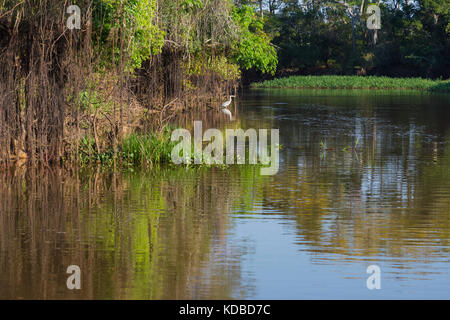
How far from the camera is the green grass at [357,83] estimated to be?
78.8m

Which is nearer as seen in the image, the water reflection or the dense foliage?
the water reflection

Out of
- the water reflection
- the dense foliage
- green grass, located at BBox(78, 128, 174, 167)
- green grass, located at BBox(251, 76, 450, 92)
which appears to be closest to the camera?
the water reflection

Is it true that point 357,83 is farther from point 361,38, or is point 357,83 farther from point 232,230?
point 232,230

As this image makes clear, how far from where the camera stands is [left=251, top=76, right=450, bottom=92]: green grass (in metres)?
78.8

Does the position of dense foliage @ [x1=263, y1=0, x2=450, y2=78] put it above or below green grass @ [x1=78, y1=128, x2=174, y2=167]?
above

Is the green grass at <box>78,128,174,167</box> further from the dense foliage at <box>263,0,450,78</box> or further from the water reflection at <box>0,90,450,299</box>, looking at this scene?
the dense foliage at <box>263,0,450,78</box>

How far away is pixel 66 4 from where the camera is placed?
16.0 m

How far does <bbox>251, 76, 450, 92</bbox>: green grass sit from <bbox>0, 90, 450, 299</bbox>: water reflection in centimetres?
6116

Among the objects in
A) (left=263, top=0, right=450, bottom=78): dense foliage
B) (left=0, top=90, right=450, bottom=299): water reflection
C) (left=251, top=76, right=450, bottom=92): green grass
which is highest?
(left=263, top=0, right=450, bottom=78): dense foliage

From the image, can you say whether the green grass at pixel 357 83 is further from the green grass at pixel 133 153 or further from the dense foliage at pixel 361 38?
the green grass at pixel 133 153

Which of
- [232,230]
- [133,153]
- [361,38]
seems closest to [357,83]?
[361,38]

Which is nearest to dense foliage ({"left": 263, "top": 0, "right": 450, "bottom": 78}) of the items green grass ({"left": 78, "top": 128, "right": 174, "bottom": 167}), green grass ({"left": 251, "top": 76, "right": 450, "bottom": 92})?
green grass ({"left": 251, "top": 76, "right": 450, "bottom": 92})

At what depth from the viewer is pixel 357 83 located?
8256 cm
